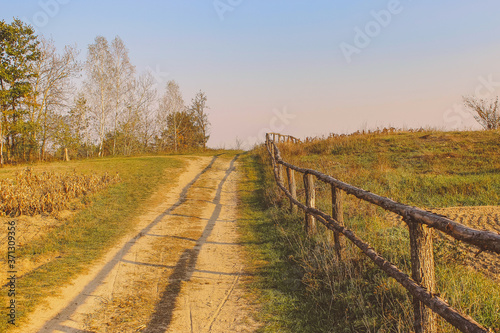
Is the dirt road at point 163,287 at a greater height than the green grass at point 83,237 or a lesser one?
lesser

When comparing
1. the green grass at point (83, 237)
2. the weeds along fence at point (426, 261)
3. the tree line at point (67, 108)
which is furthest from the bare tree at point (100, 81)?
the weeds along fence at point (426, 261)

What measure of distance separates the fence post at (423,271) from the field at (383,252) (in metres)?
0.20

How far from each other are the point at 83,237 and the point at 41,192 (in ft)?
11.9

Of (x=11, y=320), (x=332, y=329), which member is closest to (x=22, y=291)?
(x=11, y=320)

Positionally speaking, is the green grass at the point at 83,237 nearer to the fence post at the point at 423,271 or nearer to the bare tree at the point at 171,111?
the fence post at the point at 423,271

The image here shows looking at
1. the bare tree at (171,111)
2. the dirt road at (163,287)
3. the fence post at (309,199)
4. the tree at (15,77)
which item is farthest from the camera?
the bare tree at (171,111)

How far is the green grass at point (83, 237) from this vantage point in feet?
16.1

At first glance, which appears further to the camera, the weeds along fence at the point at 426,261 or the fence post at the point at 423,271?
the fence post at the point at 423,271

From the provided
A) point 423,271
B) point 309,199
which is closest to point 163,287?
point 309,199

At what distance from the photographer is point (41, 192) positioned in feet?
32.9

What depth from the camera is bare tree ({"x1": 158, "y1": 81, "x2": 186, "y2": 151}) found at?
43463 millimetres

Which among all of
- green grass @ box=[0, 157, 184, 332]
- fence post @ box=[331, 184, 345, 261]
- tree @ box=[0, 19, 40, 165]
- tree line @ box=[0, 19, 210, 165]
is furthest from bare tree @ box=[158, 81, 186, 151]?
fence post @ box=[331, 184, 345, 261]

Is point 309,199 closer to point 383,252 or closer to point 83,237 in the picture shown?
point 383,252

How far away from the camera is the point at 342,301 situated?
3.97 meters
